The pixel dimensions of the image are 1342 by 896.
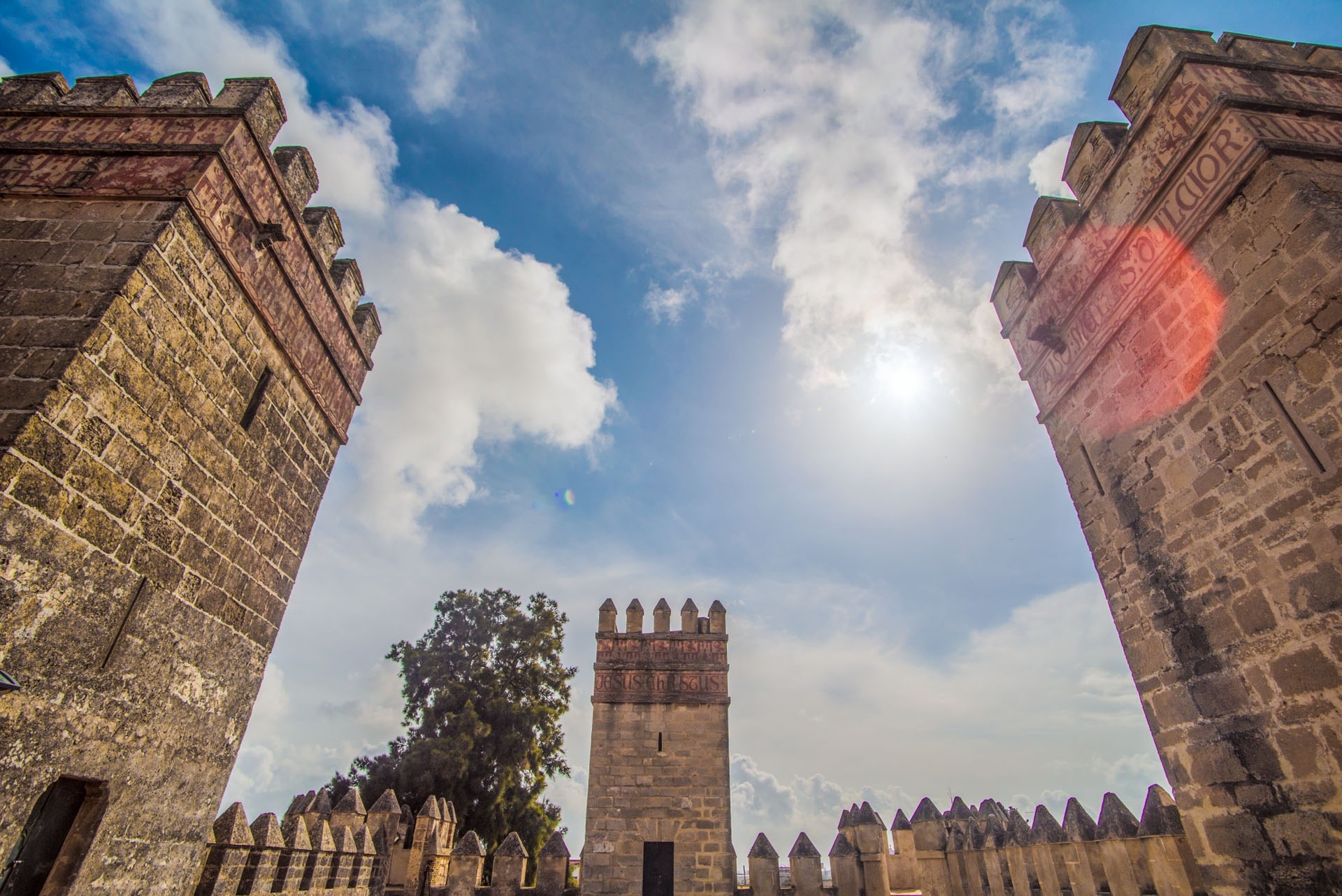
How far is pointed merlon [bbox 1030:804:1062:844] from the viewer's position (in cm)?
727

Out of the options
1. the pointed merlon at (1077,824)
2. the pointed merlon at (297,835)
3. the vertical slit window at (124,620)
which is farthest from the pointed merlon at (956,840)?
the vertical slit window at (124,620)

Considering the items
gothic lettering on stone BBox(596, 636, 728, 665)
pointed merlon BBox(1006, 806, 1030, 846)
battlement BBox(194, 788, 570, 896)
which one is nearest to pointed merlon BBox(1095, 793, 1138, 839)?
pointed merlon BBox(1006, 806, 1030, 846)

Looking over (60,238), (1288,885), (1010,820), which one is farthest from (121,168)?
(1010,820)

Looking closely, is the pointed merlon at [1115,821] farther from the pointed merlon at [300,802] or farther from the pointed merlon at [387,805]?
the pointed merlon at [300,802]

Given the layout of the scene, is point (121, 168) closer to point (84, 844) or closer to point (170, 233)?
point (170, 233)

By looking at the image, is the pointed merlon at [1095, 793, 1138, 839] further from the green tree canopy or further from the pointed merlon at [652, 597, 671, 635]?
the green tree canopy

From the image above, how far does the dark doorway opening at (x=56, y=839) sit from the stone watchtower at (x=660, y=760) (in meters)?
8.96

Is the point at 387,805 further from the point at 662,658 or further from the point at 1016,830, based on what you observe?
the point at 1016,830

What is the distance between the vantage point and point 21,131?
4.23 metres

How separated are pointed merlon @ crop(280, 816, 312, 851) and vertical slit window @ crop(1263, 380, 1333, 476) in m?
9.53

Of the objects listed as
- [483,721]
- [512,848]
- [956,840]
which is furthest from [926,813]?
[483,721]

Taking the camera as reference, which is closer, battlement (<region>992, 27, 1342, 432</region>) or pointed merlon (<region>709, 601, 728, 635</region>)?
battlement (<region>992, 27, 1342, 432</region>)

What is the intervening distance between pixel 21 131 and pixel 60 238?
1.23 m

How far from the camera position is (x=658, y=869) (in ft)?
35.2
